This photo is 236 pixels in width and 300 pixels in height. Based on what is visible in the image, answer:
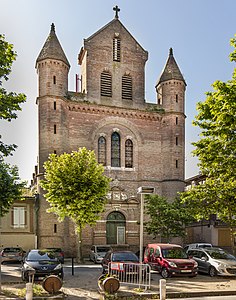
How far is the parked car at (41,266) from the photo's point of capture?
55.4 ft

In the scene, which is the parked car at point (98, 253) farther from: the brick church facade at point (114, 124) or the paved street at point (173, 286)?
the paved street at point (173, 286)

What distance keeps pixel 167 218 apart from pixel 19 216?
1321cm

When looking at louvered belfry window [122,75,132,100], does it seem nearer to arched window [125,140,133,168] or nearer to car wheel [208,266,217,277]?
arched window [125,140,133,168]

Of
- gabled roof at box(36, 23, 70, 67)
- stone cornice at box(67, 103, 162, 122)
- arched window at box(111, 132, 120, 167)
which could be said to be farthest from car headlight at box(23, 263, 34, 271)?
gabled roof at box(36, 23, 70, 67)

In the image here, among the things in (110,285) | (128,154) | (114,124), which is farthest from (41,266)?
(114,124)

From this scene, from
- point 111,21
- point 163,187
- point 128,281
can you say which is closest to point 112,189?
point 163,187

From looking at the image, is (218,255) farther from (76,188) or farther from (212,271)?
(76,188)

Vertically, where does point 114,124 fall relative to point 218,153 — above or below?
above

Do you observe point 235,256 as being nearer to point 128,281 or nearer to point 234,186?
point 234,186

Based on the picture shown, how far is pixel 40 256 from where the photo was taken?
1789 cm

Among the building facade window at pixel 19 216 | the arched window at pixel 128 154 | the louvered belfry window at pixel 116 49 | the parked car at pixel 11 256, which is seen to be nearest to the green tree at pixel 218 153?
the parked car at pixel 11 256

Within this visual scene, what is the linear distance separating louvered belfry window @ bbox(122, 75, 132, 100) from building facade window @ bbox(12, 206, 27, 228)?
15.2 m

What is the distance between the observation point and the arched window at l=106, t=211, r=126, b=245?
3644 cm

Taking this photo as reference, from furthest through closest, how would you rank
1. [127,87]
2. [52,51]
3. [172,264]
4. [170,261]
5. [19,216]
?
[127,87], [52,51], [19,216], [170,261], [172,264]
